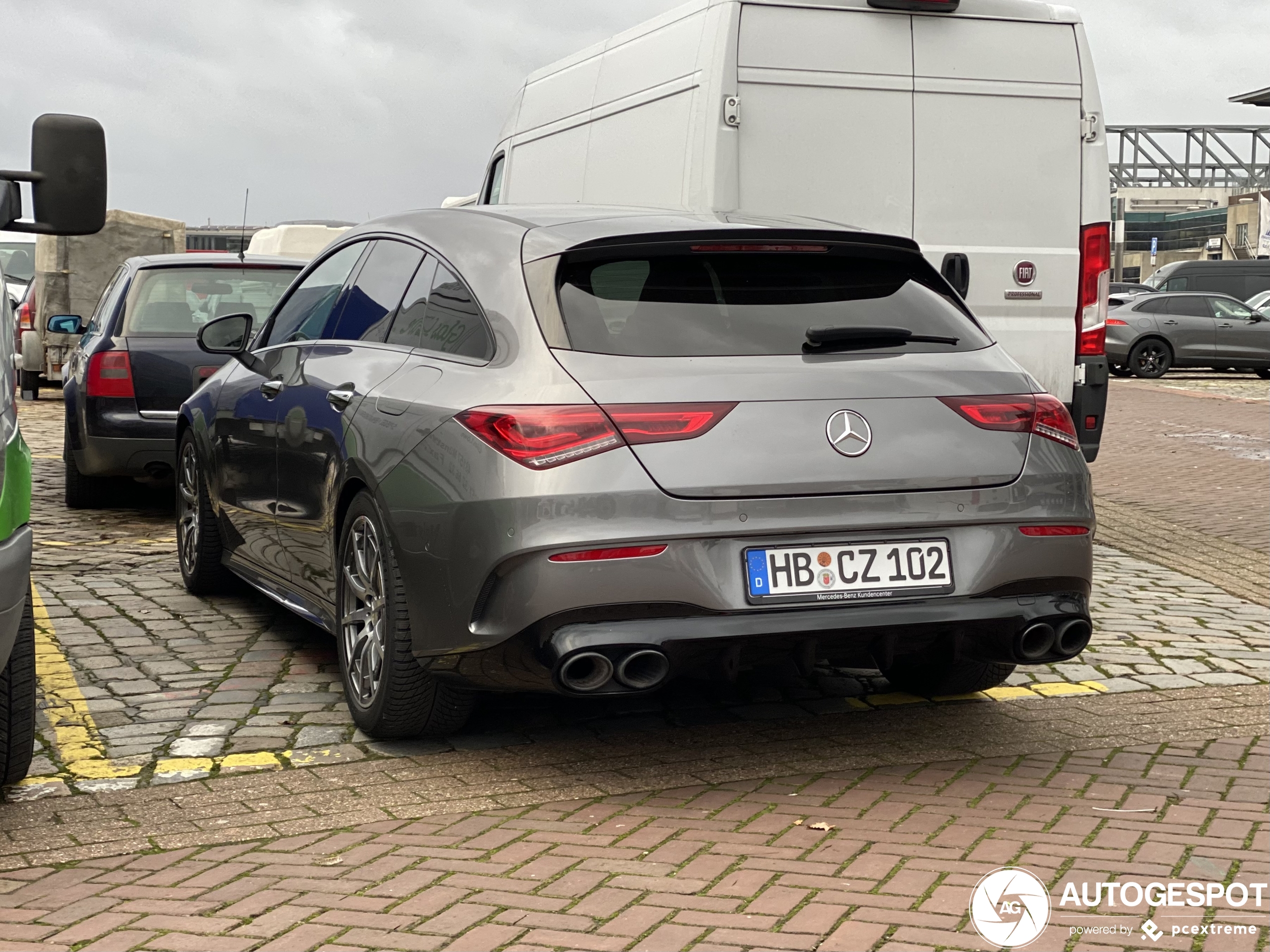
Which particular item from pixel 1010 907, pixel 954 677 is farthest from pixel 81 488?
pixel 1010 907

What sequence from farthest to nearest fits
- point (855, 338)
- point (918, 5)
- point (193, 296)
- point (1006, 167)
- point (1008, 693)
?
point (193, 296) → point (1006, 167) → point (918, 5) → point (1008, 693) → point (855, 338)

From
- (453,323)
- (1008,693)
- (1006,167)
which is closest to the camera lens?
(453,323)

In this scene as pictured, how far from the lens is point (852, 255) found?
5.02 metres

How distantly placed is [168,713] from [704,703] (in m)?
1.77

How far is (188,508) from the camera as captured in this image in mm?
7773

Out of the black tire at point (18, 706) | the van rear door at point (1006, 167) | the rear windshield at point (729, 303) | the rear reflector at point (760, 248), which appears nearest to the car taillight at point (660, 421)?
the rear windshield at point (729, 303)

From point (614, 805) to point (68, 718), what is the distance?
2.02 m

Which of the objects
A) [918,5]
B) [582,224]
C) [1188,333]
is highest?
[918,5]

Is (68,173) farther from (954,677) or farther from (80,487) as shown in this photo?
(80,487)

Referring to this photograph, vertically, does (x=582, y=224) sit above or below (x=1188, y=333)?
above

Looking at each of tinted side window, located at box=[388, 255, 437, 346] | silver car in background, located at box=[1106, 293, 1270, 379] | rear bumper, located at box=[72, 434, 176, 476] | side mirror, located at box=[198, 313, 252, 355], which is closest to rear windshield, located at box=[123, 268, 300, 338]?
rear bumper, located at box=[72, 434, 176, 476]

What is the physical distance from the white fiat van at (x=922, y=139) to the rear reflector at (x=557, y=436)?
3.84 m

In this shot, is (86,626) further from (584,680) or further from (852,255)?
(852,255)

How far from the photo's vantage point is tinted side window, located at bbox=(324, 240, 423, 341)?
5547mm
